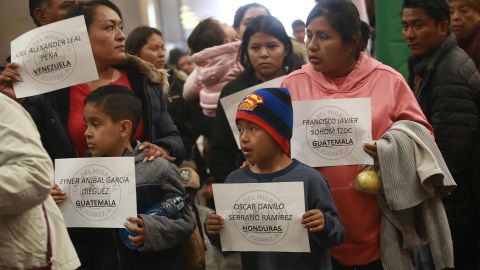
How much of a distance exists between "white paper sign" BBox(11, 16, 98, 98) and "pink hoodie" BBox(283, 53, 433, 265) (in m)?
1.25

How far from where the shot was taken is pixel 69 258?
272 centimetres

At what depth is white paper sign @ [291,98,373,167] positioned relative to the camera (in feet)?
10.7

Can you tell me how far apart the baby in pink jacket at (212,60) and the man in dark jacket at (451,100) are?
1370 mm

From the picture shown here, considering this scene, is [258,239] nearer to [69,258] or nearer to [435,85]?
[69,258]

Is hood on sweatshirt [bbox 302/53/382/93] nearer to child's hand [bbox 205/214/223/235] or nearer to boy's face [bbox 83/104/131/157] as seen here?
child's hand [bbox 205/214/223/235]

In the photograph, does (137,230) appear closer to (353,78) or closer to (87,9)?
(87,9)

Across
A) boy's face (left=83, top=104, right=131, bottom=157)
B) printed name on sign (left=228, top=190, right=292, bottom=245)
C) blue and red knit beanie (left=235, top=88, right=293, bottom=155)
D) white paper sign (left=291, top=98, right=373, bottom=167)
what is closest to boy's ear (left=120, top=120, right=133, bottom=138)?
boy's face (left=83, top=104, right=131, bottom=157)

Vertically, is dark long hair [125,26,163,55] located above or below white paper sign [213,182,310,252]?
above

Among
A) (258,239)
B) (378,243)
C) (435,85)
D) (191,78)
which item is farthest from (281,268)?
(191,78)

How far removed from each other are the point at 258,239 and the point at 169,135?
89 centimetres

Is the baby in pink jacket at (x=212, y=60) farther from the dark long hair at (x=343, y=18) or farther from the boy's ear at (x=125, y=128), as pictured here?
the boy's ear at (x=125, y=128)

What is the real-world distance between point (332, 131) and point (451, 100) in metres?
1.07

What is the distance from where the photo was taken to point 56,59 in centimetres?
330

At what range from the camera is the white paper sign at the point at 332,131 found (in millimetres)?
3273
